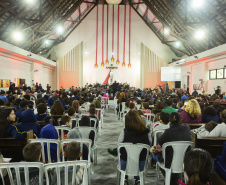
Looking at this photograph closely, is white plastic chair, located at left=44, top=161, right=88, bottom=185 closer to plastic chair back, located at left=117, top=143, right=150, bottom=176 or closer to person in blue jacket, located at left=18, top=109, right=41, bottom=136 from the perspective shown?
plastic chair back, located at left=117, top=143, right=150, bottom=176

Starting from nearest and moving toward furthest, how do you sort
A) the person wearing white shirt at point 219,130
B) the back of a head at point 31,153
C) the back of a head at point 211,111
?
the back of a head at point 31,153 < the person wearing white shirt at point 219,130 < the back of a head at point 211,111

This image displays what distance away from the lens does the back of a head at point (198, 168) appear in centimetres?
146

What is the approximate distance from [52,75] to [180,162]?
18.4m

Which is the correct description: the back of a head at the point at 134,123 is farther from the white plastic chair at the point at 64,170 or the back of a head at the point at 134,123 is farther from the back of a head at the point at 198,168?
the back of a head at the point at 198,168

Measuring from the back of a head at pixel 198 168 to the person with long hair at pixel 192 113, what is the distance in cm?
289

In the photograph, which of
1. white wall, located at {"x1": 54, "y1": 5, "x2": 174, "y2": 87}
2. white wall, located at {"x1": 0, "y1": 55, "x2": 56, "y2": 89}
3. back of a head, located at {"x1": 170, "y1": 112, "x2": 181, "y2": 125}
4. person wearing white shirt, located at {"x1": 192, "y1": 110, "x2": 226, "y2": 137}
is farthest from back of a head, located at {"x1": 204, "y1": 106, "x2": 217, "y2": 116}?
white wall, located at {"x1": 54, "y1": 5, "x2": 174, "y2": 87}

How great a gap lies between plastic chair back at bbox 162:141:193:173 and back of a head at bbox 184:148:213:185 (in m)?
1.10

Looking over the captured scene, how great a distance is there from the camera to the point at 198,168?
148cm

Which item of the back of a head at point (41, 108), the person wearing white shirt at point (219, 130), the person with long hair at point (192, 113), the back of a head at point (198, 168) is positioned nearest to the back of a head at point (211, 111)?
the person with long hair at point (192, 113)

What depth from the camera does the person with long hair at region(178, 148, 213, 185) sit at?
1458 millimetres

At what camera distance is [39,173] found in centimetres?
187

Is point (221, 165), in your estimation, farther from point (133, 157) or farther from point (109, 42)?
point (109, 42)

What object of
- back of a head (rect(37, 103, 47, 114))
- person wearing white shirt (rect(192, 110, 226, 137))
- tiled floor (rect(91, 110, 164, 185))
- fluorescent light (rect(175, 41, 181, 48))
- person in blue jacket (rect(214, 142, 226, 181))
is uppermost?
fluorescent light (rect(175, 41, 181, 48))

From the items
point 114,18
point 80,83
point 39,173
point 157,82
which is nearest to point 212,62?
point 157,82
